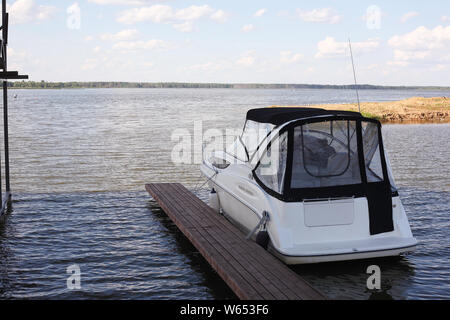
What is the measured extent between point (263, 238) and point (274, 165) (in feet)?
4.20

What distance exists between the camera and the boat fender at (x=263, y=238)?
9008 mm

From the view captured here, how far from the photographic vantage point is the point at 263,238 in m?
9.02

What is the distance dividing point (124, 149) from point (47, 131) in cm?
1212

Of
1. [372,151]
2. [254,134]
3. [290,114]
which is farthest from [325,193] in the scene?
[254,134]

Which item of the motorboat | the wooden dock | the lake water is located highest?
the motorboat

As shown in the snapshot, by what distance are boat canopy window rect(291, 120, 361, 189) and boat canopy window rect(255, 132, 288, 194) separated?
0.62ft

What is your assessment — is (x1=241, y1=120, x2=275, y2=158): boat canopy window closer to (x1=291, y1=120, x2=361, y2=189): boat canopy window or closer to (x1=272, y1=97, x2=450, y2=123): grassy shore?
(x1=291, y1=120, x2=361, y2=189): boat canopy window

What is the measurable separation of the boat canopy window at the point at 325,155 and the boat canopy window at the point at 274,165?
189mm

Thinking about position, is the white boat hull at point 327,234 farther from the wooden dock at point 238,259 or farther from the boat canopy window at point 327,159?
the wooden dock at point 238,259

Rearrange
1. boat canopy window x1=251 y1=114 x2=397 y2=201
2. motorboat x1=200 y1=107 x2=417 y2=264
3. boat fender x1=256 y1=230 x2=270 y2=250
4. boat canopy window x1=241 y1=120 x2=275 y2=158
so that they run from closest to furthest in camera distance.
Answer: motorboat x1=200 y1=107 x2=417 y2=264, boat canopy window x1=251 y1=114 x2=397 y2=201, boat fender x1=256 y1=230 x2=270 y2=250, boat canopy window x1=241 y1=120 x2=275 y2=158

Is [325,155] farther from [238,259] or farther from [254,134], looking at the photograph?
[238,259]

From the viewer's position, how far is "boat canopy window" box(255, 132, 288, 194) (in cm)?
890

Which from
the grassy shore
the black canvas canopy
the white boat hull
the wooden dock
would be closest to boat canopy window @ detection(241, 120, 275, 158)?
the black canvas canopy

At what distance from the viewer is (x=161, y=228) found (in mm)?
11906
